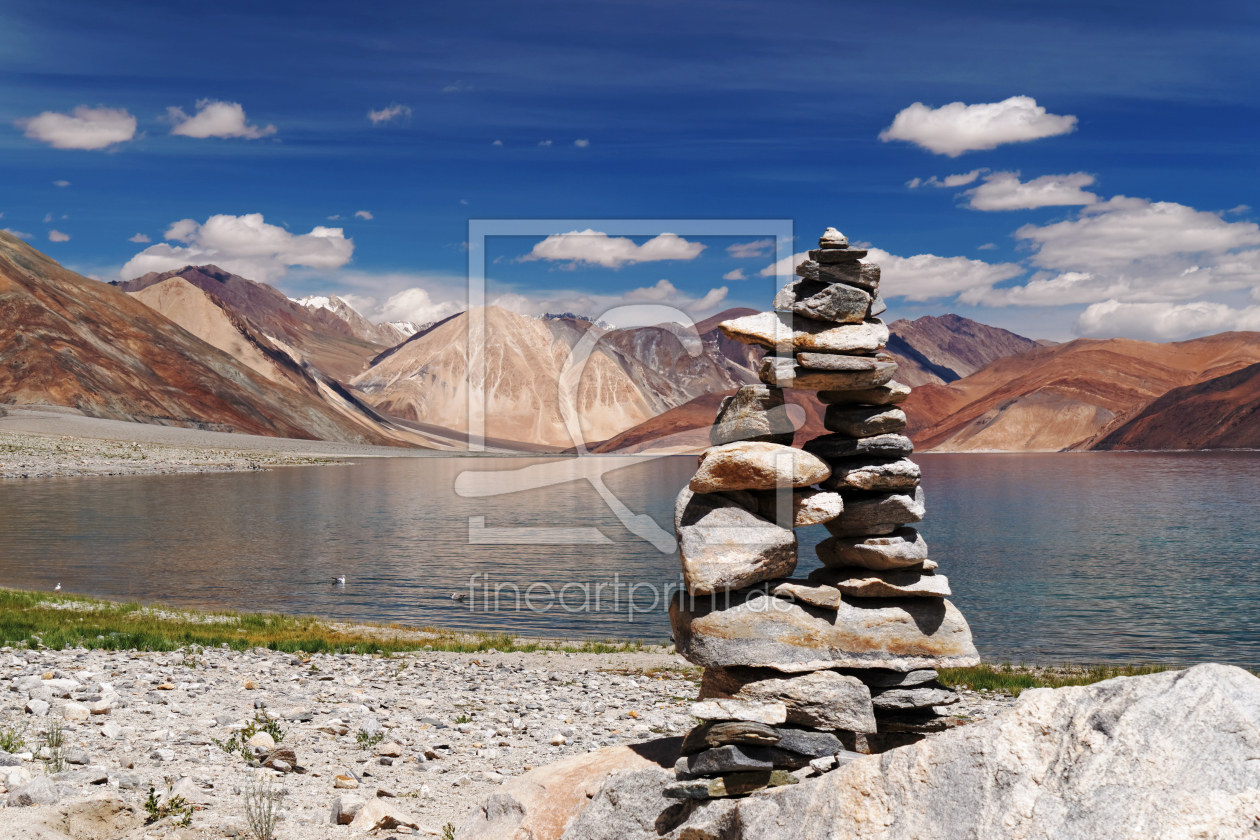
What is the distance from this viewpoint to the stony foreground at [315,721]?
1091cm

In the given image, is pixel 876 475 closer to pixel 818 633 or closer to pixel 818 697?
pixel 818 633

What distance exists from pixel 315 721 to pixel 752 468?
933 cm

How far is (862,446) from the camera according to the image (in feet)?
40.4

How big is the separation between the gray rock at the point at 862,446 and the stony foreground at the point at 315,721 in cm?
672

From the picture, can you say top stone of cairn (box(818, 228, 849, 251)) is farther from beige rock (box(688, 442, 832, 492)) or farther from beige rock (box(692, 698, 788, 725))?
beige rock (box(692, 698, 788, 725))

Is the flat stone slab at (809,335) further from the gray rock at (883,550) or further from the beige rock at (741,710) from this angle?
the beige rock at (741,710)

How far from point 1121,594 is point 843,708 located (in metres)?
36.0

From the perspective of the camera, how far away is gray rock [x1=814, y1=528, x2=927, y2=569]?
11945 mm

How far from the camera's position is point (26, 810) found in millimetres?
9258

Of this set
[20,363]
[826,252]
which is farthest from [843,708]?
[20,363]

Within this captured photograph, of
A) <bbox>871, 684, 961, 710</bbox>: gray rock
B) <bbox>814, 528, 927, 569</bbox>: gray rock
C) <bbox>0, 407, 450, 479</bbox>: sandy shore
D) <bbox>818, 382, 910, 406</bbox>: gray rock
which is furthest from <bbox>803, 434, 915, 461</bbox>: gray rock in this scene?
<bbox>0, 407, 450, 479</bbox>: sandy shore

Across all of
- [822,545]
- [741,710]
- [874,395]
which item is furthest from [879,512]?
[741,710]

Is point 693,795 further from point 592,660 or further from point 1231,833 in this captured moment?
point 592,660

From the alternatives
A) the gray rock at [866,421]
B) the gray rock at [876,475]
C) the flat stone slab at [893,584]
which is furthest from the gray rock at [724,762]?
the gray rock at [866,421]
